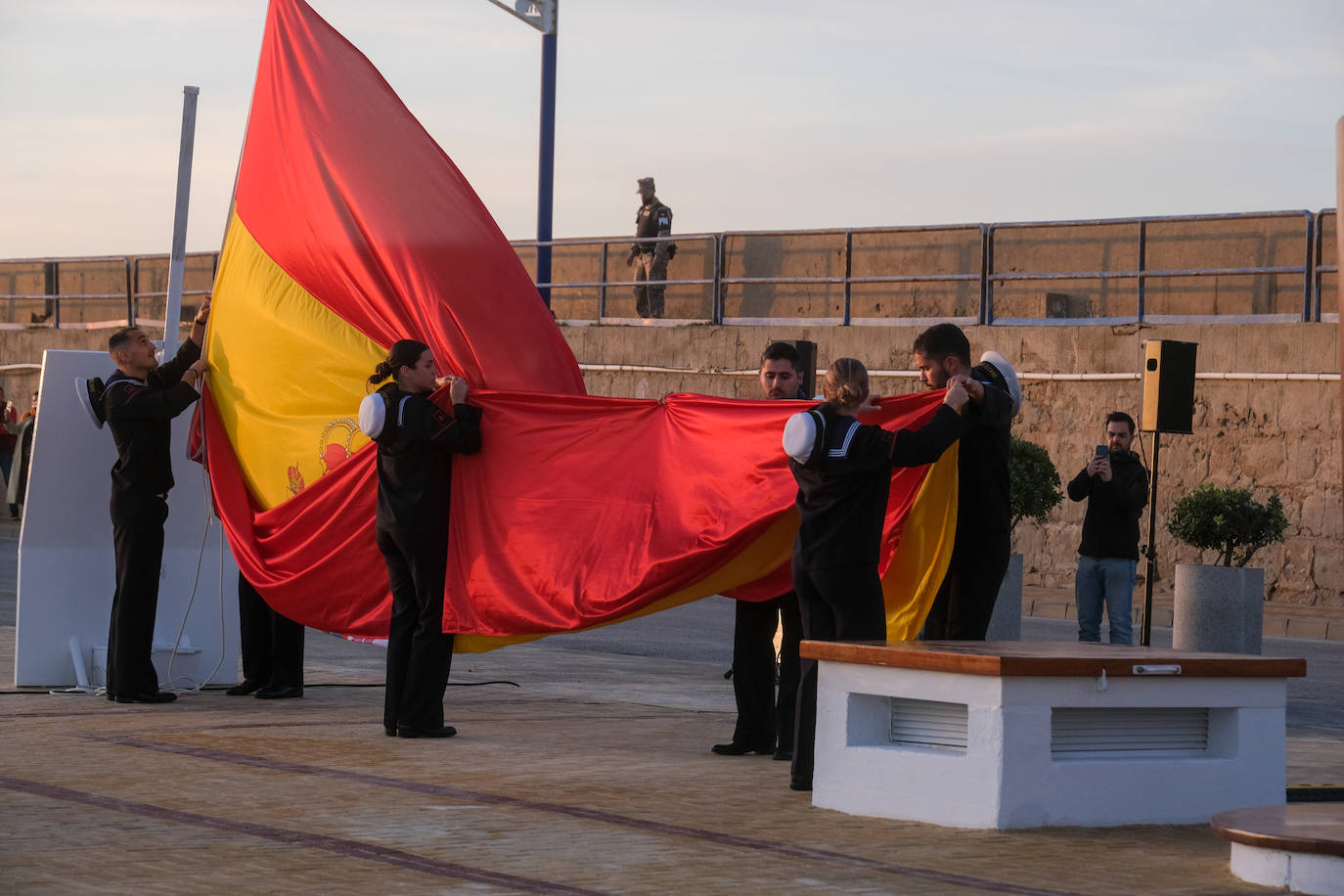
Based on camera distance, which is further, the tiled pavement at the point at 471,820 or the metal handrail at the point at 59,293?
the metal handrail at the point at 59,293

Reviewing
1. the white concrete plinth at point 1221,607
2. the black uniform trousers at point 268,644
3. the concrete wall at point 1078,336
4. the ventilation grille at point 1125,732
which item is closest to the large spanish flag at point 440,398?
the black uniform trousers at point 268,644

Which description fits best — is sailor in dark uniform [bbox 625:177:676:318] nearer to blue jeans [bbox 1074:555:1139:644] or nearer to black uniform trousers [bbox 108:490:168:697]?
blue jeans [bbox 1074:555:1139:644]

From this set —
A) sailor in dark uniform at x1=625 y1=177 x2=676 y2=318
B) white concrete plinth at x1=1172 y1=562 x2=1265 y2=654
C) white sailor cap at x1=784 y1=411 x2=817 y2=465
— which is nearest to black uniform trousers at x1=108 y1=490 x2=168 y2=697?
white sailor cap at x1=784 y1=411 x2=817 y2=465

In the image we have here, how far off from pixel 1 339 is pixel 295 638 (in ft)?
81.5

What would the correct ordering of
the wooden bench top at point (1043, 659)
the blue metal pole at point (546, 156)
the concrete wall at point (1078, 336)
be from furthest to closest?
1. the blue metal pole at point (546, 156)
2. the concrete wall at point (1078, 336)
3. the wooden bench top at point (1043, 659)

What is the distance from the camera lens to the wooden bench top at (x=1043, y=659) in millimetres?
7098

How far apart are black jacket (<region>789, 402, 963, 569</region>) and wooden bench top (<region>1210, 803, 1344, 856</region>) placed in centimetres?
208

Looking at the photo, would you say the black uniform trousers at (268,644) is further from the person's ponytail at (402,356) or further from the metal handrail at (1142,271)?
the metal handrail at (1142,271)

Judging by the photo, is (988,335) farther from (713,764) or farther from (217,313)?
(713,764)

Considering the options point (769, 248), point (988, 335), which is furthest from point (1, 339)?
point (988, 335)

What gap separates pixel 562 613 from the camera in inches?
375

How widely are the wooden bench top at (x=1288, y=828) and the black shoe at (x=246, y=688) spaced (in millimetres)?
6514

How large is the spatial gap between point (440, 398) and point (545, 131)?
17811mm

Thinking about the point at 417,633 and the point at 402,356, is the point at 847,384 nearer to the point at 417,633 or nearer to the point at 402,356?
the point at 402,356
